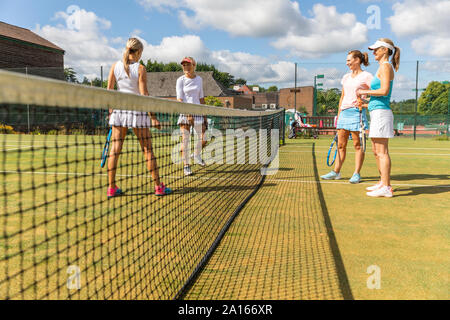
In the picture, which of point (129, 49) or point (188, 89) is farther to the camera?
point (188, 89)

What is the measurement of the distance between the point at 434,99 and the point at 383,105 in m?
20.5

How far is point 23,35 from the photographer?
27.4 m

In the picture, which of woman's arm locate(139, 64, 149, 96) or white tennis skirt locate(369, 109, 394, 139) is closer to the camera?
woman's arm locate(139, 64, 149, 96)

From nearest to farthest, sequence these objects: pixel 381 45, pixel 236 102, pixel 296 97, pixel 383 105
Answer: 1. pixel 381 45
2. pixel 383 105
3. pixel 296 97
4. pixel 236 102

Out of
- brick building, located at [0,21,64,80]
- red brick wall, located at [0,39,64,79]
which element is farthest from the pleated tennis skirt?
brick building, located at [0,21,64,80]

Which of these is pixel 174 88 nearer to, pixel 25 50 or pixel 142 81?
pixel 25 50

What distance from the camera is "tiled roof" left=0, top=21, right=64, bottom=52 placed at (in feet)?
84.3

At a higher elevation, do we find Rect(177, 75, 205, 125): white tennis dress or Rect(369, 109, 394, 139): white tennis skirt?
Rect(177, 75, 205, 125): white tennis dress

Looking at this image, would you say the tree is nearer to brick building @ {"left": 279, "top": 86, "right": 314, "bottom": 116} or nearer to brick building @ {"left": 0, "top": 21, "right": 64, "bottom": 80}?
brick building @ {"left": 279, "top": 86, "right": 314, "bottom": 116}

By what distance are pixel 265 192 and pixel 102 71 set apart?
676 inches

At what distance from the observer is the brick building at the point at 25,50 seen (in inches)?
968

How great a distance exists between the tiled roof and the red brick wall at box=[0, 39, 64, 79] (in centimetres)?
40

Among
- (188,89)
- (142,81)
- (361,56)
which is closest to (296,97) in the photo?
(188,89)

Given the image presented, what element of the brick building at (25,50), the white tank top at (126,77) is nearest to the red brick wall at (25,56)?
the brick building at (25,50)
